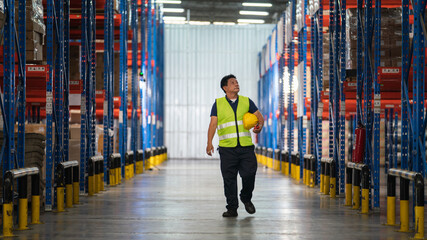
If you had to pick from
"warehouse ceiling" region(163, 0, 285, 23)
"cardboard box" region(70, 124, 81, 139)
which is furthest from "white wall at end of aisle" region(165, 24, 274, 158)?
"cardboard box" region(70, 124, 81, 139)

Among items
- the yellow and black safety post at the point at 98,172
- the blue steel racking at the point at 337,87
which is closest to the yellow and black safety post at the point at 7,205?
the yellow and black safety post at the point at 98,172

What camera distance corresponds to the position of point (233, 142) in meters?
8.18

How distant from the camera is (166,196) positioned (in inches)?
456

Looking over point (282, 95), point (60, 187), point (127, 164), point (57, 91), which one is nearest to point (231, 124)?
point (60, 187)

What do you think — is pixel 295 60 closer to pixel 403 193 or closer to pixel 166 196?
pixel 166 196

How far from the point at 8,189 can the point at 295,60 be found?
1427cm

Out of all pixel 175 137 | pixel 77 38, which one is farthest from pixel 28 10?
pixel 175 137

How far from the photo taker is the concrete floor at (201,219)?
6742 mm

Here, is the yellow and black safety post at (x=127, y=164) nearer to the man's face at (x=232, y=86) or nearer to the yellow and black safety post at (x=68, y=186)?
the yellow and black safety post at (x=68, y=186)

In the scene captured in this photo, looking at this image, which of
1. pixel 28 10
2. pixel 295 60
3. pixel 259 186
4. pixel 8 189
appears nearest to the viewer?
pixel 8 189

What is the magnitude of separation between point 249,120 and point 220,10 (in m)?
28.0

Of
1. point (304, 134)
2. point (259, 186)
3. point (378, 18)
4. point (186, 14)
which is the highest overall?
point (186, 14)

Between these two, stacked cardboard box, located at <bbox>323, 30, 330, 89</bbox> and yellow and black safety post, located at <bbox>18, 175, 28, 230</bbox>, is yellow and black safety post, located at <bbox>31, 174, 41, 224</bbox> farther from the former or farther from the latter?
stacked cardboard box, located at <bbox>323, 30, 330, 89</bbox>

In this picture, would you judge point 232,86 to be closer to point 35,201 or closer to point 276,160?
point 35,201
